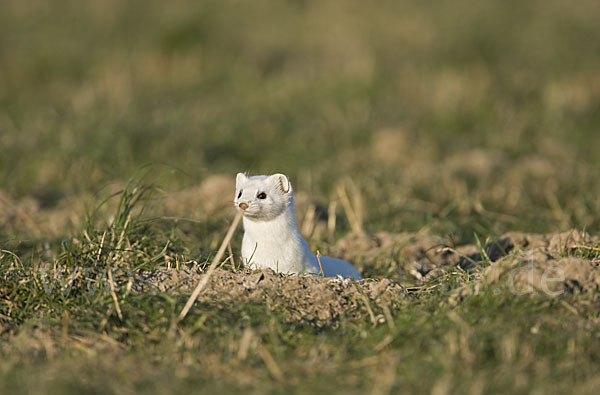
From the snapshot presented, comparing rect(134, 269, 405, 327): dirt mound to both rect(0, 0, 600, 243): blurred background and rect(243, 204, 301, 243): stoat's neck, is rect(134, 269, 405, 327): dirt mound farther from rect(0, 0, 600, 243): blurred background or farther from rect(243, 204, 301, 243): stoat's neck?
rect(0, 0, 600, 243): blurred background

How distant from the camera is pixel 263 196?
3.93m

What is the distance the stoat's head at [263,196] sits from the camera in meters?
3.89

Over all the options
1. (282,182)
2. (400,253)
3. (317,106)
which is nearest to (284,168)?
(317,106)

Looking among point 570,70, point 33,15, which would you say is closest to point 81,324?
point 570,70

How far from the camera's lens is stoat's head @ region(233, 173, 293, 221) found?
3891 mm

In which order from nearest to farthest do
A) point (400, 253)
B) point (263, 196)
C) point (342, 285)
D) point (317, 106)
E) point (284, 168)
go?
point (342, 285) → point (263, 196) → point (400, 253) → point (284, 168) → point (317, 106)

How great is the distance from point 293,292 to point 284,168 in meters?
3.87

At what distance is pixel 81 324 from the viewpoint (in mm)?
3438

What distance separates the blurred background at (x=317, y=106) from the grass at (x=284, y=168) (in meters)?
0.03

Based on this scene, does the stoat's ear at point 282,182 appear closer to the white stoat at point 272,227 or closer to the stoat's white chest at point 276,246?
the white stoat at point 272,227

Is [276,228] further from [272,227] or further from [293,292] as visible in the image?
[293,292]

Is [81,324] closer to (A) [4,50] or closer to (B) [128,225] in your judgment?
(B) [128,225]

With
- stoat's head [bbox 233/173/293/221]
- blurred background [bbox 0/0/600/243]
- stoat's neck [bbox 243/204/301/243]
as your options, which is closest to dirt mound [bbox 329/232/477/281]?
blurred background [bbox 0/0/600/243]

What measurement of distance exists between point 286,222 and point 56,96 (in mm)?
6220
